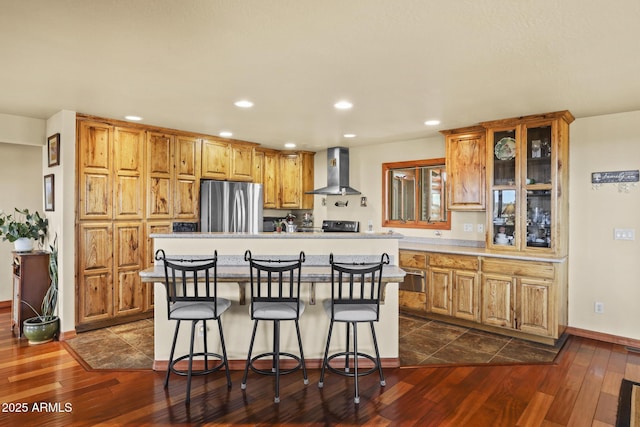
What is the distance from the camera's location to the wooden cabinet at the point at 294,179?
6691 millimetres

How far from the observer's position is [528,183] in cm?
425

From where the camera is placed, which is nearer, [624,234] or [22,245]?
[624,234]

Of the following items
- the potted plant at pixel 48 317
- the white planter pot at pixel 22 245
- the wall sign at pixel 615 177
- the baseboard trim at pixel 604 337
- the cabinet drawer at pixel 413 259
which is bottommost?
the baseboard trim at pixel 604 337

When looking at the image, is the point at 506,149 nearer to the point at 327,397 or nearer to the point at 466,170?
the point at 466,170

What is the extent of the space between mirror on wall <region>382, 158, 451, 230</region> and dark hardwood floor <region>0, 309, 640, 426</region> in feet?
8.10

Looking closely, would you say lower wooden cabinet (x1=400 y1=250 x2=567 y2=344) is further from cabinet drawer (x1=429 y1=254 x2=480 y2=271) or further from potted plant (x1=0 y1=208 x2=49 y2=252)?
potted plant (x1=0 y1=208 x2=49 y2=252)

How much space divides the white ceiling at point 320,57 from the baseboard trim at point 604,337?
7.72 ft

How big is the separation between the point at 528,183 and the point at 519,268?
94 cm

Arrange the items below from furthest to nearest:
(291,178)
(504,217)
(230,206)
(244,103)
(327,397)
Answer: (291,178) < (230,206) < (504,217) < (244,103) < (327,397)

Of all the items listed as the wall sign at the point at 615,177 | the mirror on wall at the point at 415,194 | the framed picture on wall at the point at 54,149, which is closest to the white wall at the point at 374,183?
the mirror on wall at the point at 415,194

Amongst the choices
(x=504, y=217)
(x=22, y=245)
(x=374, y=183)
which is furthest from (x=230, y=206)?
(x=504, y=217)

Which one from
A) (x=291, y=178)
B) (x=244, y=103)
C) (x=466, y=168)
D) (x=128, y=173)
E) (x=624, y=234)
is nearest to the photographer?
(x=244, y=103)

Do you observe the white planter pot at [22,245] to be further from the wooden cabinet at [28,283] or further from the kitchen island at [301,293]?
the kitchen island at [301,293]

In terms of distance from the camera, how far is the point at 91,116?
14.1ft
